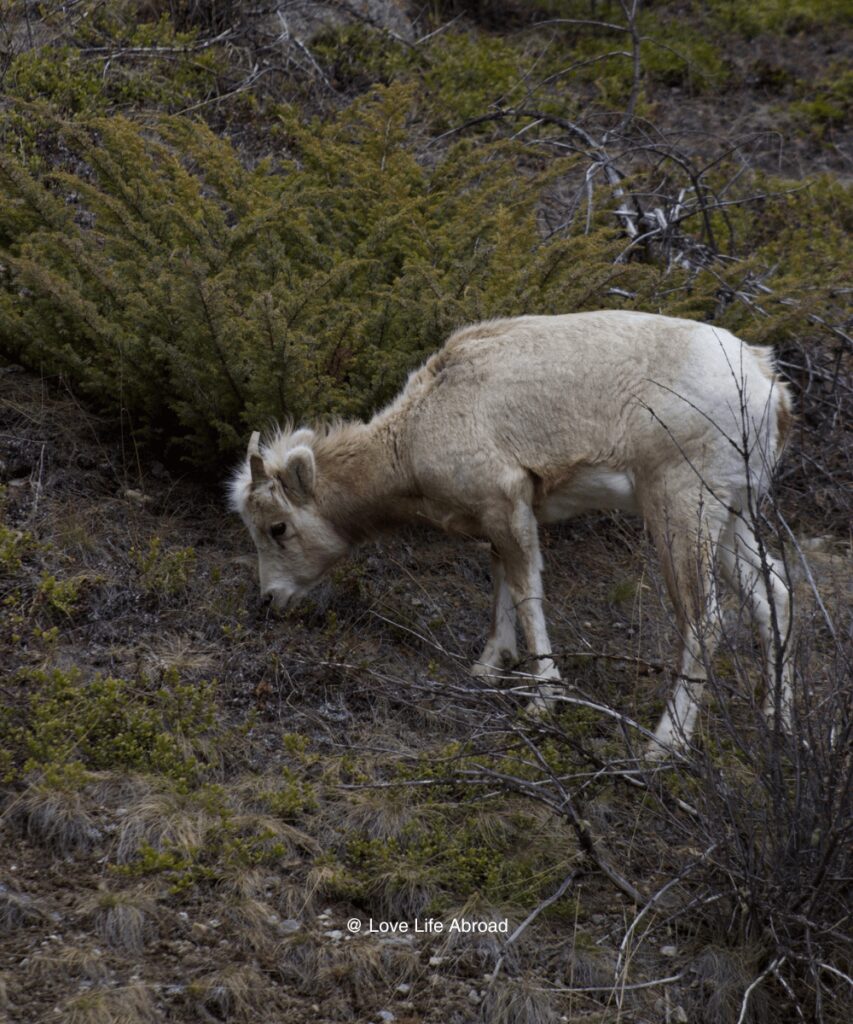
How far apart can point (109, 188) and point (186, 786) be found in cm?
447

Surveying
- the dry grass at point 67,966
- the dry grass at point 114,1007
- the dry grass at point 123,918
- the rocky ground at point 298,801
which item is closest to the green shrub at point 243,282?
the rocky ground at point 298,801

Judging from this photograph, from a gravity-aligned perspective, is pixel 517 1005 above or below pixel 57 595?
below

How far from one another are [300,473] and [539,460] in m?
1.40

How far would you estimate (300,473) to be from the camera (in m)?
6.97

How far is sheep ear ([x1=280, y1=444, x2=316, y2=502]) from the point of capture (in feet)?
22.6

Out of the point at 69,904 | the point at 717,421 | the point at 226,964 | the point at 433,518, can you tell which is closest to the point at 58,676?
the point at 69,904

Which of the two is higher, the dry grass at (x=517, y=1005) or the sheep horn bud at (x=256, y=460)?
the sheep horn bud at (x=256, y=460)

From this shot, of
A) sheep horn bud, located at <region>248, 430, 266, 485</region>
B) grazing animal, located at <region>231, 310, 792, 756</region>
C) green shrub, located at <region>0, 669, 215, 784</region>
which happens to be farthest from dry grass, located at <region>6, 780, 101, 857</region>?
sheep horn bud, located at <region>248, 430, 266, 485</region>

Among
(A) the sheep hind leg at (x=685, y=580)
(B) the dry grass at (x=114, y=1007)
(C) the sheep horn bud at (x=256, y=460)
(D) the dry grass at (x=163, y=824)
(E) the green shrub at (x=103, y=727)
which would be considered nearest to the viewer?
(B) the dry grass at (x=114, y=1007)

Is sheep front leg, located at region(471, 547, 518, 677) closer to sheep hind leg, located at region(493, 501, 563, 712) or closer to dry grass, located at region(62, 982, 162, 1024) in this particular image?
sheep hind leg, located at region(493, 501, 563, 712)

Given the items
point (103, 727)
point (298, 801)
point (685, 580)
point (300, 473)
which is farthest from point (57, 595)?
point (685, 580)

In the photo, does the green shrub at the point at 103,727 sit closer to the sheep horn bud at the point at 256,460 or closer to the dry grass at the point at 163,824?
the dry grass at the point at 163,824

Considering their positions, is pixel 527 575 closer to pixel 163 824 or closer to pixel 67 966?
pixel 163 824

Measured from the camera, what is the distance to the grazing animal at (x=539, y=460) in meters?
6.16
